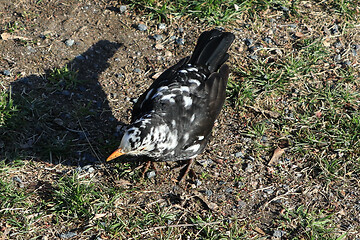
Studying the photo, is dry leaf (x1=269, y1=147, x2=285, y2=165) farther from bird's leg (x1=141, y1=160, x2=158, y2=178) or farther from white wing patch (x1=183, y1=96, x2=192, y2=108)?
bird's leg (x1=141, y1=160, x2=158, y2=178)

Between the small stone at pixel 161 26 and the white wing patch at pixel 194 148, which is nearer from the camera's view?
the white wing patch at pixel 194 148

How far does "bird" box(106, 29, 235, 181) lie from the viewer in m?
5.00

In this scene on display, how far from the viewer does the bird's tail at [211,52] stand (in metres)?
5.97

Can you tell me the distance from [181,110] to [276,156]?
1.34 m

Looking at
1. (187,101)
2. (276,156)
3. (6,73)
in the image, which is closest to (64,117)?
(6,73)

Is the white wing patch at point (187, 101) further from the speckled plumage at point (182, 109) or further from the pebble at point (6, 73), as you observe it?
the pebble at point (6, 73)

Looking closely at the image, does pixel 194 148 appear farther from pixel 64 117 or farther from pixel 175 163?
pixel 64 117

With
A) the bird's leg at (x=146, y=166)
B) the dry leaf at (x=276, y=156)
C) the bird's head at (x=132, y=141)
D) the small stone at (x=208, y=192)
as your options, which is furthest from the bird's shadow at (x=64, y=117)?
the dry leaf at (x=276, y=156)

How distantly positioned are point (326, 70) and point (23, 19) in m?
4.28

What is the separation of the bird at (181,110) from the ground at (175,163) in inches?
17.8

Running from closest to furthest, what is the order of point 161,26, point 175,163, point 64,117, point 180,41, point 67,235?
point 67,235 → point 175,163 → point 64,117 → point 180,41 → point 161,26

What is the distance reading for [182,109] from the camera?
540 centimetres

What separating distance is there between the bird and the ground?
45 centimetres

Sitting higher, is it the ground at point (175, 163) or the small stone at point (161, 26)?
the small stone at point (161, 26)
